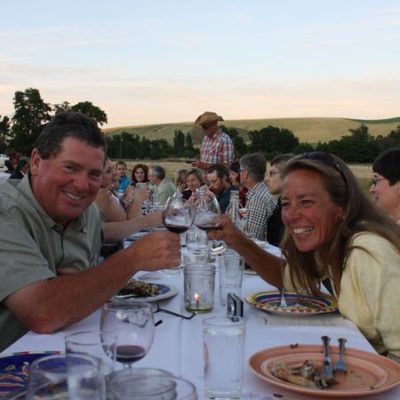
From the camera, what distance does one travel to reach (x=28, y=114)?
43.7 metres

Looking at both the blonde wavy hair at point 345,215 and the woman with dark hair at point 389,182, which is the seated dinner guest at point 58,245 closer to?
the blonde wavy hair at point 345,215

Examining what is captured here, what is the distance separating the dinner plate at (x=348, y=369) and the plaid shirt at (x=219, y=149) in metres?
6.40

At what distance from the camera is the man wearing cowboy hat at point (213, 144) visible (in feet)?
25.2

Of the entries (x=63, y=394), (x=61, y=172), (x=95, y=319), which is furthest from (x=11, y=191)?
(x=63, y=394)

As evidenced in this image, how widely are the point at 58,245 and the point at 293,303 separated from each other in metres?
0.93

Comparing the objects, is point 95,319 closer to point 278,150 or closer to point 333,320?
point 333,320

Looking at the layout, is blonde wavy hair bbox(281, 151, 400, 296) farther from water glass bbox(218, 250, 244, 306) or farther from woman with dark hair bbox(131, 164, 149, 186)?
woman with dark hair bbox(131, 164, 149, 186)

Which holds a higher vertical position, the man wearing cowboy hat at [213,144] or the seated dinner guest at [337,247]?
the man wearing cowboy hat at [213,144]

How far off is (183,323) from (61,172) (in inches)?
28.8

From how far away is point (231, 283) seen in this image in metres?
2.10

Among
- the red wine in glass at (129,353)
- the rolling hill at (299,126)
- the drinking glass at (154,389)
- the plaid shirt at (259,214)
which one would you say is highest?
the rolling hill at (299,126)

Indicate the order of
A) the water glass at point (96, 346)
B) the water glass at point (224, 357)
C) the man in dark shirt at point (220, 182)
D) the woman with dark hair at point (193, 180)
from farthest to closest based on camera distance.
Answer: the woman with dark hair at point (193, 180) < the man in dark shirt at point (220, 182) < the water glass at point (224, 357) < the water glass at point (96, 346)

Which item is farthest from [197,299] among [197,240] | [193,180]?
[193,180]

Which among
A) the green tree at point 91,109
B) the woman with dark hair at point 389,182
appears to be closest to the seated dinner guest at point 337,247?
the woman with dark hair at point 389,182
